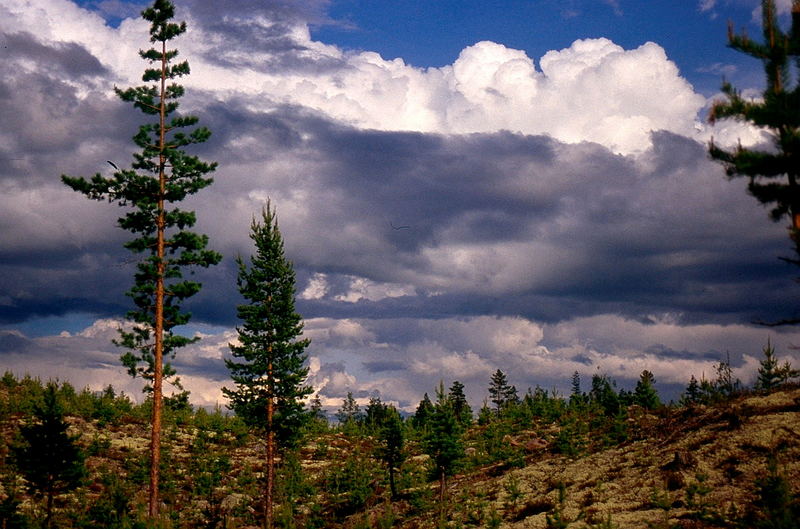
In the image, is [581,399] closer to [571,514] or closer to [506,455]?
[506,455]

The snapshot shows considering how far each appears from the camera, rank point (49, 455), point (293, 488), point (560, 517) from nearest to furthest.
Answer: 1. point (560, 517)
2. point (49, 455)
3. point (293, 488)

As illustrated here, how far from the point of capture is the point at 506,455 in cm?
3762

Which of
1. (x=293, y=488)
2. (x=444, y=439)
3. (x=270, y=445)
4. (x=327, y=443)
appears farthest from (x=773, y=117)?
(x=327, y=443)

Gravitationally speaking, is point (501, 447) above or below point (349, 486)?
above

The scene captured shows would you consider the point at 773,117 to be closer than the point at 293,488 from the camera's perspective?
Yes

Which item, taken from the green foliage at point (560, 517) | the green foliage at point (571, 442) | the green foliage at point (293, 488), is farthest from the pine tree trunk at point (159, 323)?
the green foliage at point (571, 442)

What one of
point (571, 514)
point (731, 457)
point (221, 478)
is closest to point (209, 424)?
point (221, 478)

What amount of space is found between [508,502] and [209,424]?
32.6m

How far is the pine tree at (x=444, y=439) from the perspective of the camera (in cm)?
3222

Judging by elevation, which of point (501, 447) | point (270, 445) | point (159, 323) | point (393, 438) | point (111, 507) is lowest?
point (111, 507)

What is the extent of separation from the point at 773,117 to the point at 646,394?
1224 inches

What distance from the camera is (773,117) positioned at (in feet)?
44.5

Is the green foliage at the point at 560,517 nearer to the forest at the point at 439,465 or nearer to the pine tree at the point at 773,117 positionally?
the forest at the point at 439,465

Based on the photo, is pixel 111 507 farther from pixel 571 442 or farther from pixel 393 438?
pixel 571 442
